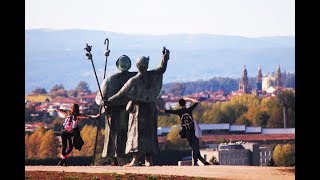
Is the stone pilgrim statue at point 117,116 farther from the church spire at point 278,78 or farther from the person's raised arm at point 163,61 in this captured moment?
the church spire at point 278,78

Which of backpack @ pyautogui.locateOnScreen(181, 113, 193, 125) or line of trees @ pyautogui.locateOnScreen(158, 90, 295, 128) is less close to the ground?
backpack @ pyautogui.locateOnScreen(181, 113, 193, 125)

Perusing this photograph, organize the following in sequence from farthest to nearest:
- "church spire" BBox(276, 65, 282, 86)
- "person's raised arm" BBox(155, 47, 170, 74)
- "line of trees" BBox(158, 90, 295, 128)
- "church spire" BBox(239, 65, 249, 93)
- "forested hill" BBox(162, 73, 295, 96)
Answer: "forested hill" BBox(162, 73, 295, 96)
"church spire" BBox(239, 65, 249, 93)
"church spire" BBox(276, 65, 282, 86)
"line of trees" BBox(158, 90, 295, 128)
"person's raised arm" BBox(155, 47, 170, 74)

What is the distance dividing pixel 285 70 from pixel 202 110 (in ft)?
18.2

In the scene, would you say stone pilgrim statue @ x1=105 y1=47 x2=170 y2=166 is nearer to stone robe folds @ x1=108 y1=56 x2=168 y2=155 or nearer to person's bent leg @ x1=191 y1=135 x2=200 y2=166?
stone robe folds @ x1=108 y1=56 x2=168 y2=155

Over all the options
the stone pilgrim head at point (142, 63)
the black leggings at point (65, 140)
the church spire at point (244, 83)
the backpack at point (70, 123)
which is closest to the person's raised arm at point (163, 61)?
the stone pilgrim head at point (142, 63)

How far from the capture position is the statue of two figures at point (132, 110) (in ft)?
110

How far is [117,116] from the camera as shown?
34281 mm

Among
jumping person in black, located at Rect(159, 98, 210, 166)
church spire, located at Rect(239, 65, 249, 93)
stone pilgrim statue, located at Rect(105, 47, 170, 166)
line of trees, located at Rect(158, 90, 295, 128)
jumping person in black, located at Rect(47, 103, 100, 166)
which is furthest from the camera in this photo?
church spire, located at Rect(239, 65, 249, 93)

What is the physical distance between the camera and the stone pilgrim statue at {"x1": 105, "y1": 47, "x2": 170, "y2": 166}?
110ft

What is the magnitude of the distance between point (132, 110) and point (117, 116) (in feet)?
2.45

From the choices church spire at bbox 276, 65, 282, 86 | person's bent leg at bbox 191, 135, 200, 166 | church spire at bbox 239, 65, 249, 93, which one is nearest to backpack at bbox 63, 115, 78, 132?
person's bent leg at bbox 191, 135, 200, 166

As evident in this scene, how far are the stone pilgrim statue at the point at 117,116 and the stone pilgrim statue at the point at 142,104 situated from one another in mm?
448
